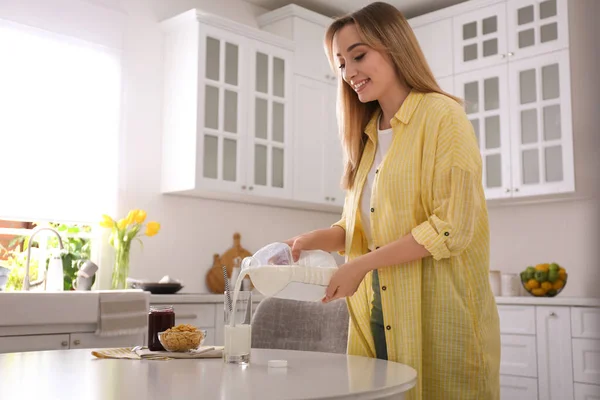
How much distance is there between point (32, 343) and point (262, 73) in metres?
2.29

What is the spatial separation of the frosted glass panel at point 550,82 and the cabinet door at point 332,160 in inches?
55.6

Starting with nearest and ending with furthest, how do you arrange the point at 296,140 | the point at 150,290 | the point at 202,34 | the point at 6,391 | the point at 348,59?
the point at 6,391 < the point at 348,59 < the point at 150,290 < the point at 202,34 < the point at 296,140

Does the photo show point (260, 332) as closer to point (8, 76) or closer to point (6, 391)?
point (6, 391)

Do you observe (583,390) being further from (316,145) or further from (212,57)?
(212,57)

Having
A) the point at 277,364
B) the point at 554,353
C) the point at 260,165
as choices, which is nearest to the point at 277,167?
the point at 260,165

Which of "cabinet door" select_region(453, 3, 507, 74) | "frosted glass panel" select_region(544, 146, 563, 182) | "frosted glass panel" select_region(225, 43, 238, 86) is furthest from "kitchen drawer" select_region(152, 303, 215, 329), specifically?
"cabinet door" select_region(453, 3, 507, 74)

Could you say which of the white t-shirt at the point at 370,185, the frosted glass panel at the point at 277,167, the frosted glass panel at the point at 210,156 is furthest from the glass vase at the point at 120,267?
the white t-shirt at the point at 370,185

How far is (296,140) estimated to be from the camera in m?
4.57

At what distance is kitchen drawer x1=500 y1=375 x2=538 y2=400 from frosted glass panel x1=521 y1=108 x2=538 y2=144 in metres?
1.45

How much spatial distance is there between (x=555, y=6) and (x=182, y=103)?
2380 mm

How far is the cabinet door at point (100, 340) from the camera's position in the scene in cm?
293

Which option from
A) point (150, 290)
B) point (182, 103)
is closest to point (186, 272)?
point (150, 290)

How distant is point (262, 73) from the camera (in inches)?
173

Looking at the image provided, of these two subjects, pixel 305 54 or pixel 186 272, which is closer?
pixel 186 272
